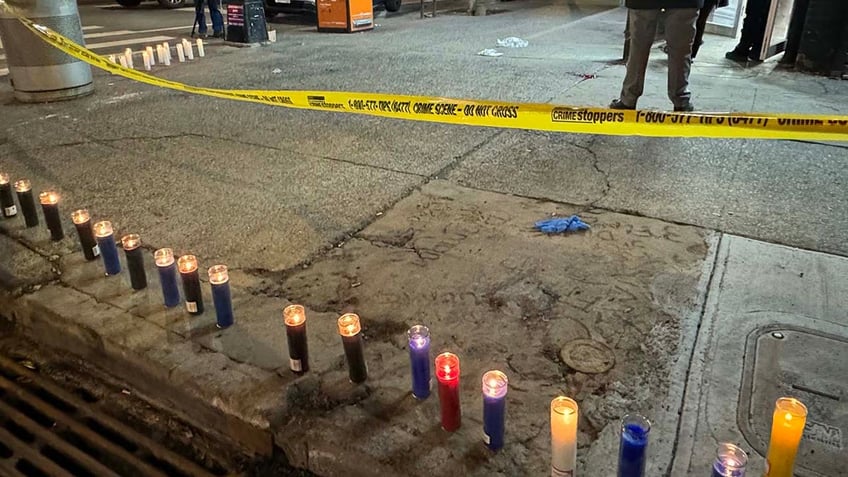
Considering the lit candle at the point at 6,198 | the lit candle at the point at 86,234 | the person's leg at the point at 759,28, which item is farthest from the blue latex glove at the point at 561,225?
the person's leg at the point at 759,28

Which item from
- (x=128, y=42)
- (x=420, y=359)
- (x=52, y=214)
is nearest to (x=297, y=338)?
(x=420, y=359)

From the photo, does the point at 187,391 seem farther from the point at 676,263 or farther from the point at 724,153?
the point at 724,153

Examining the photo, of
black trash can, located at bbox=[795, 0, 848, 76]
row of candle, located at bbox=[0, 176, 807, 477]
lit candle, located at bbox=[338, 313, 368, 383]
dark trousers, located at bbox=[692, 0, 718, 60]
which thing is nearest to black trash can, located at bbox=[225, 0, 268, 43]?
dark trousers, located at bbox=[692, 0, 718, 60]

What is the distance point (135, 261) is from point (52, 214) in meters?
0.90

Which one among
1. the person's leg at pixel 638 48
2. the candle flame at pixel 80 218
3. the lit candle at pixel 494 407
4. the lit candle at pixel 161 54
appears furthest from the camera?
the lit candle at pixel 161 54

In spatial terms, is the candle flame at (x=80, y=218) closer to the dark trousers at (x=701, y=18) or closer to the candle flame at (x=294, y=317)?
the candle flame at (x=294, y=317)

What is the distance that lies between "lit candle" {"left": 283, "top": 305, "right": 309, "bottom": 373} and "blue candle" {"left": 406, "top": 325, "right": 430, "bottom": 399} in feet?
1.44

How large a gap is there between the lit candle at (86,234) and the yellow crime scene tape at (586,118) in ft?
3.72

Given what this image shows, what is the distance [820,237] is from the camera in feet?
12.3

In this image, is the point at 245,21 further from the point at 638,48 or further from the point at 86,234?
the point at 86,234

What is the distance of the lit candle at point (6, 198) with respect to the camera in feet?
13.2

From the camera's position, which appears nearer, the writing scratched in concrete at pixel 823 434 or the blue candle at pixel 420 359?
the writing scratched in concrete at pixel 823 434

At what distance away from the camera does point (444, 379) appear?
2217 millimetres

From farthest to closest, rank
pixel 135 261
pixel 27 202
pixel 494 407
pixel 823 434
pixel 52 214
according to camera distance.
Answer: pixel 27 202, pixel 52 214, pixel 135 261, pixel 823 434, pixel 494 407
